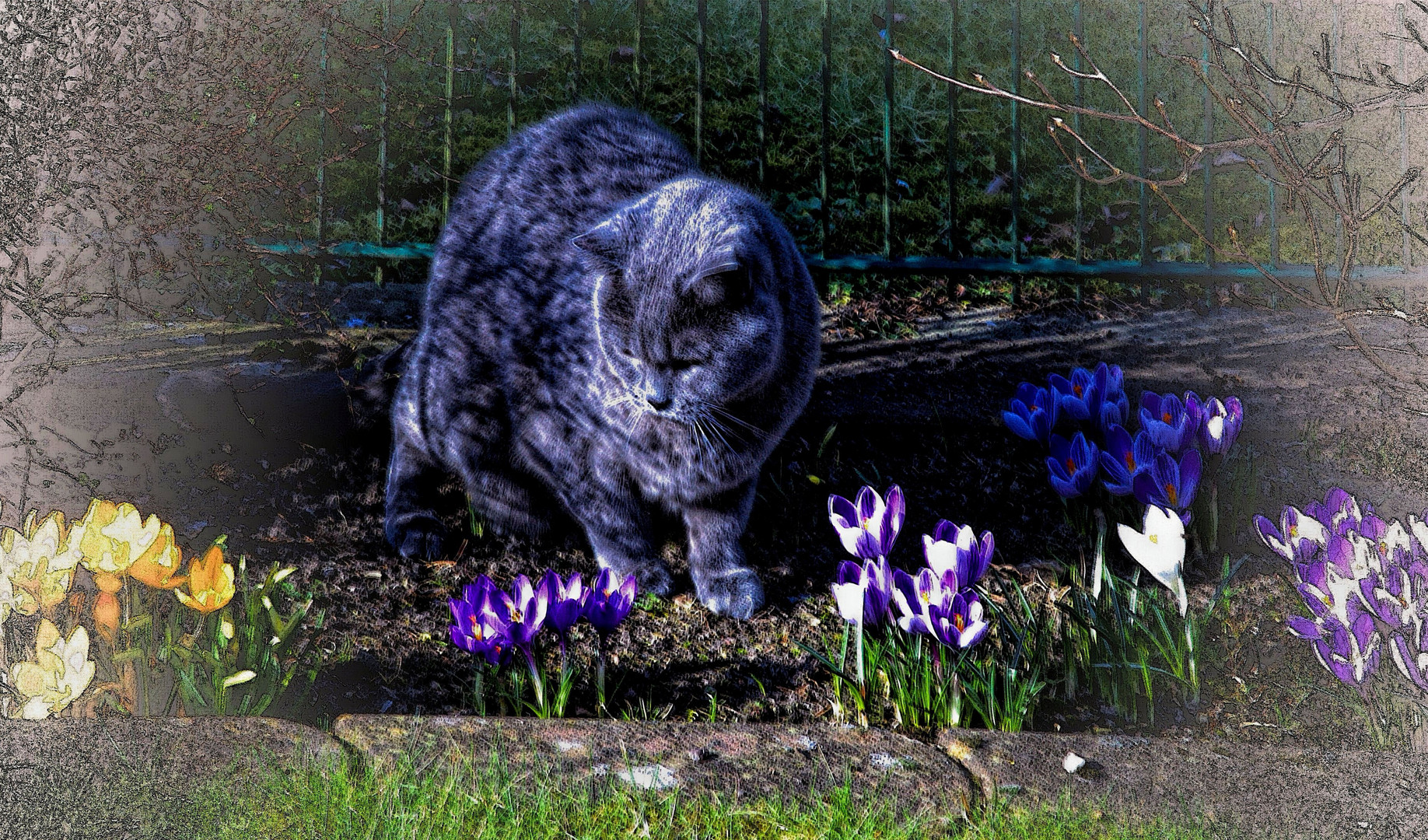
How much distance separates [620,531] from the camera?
248cm

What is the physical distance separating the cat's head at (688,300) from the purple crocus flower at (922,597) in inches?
23.0

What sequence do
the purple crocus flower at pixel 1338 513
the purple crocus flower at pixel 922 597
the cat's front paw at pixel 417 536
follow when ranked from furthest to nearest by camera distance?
the cat's front paw at pixel 417 536
the purple crocus flower at pixel 1338 513
the purple crocus flower at pixel 922 597

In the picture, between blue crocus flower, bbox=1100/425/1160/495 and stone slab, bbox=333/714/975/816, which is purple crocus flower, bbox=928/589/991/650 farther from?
blue crocus flower, bbox=1100/425/1160/495

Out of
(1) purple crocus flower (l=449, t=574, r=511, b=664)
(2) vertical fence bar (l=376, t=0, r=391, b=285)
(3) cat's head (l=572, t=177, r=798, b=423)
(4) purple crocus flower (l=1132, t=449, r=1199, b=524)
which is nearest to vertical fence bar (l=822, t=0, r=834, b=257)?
(2) vertical fence bar (l=376, t=0, r=391, b=285)

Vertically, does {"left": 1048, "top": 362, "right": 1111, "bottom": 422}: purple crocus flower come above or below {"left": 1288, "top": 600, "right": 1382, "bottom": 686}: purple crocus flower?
above

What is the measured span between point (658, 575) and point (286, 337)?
1.60 metres

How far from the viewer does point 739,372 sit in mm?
2195

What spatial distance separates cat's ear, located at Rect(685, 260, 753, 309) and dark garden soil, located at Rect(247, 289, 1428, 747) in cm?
79

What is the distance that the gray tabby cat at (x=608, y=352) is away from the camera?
2180 millimetres

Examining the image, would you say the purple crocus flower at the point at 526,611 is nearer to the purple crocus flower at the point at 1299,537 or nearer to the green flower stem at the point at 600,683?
the green flower stem at the point at 600,683

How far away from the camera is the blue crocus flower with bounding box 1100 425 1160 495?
2.38 m

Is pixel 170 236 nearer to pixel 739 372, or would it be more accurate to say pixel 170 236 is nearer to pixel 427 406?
pixel 427 406

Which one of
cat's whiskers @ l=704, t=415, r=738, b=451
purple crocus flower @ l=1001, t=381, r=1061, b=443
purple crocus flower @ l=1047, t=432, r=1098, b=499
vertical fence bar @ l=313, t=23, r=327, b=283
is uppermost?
vertical fence bar @ l=313, t=23, r=327, b=283

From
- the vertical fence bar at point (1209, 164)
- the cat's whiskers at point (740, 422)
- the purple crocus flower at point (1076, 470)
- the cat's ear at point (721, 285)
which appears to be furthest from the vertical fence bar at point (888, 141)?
the cat's ear at point (721, 285)
